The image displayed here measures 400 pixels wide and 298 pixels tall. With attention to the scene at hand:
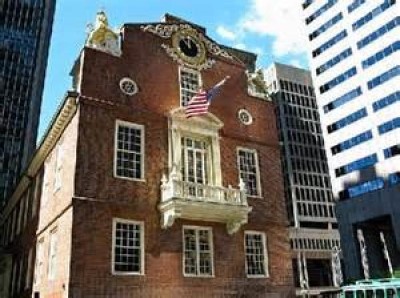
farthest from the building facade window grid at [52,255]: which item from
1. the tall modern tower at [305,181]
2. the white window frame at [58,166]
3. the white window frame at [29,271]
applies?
the tall modern tower at [305,181]

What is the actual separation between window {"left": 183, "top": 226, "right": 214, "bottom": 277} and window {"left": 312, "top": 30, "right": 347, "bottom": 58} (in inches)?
2123

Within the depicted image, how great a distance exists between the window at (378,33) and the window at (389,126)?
12.4 metres

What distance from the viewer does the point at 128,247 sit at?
58.4ft

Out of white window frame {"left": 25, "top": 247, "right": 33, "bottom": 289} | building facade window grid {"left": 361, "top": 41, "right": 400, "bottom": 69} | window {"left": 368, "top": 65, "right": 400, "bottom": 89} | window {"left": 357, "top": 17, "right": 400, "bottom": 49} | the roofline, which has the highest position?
window {"left": 357, "top": 17, "right": 400, "bottom": 49}

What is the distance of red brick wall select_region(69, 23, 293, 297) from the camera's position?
675 inches

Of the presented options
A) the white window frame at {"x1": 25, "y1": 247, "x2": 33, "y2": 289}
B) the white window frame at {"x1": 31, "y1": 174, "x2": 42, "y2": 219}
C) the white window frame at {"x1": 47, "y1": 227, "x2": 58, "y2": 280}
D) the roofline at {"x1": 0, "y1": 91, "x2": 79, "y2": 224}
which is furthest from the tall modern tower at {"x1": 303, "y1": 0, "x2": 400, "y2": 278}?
the white window frame at {"x1": 47, "y1": 227, "x2": 58, "y2": 280}

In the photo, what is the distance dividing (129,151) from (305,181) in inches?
3378

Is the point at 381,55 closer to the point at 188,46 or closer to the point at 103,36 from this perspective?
the point at 188,46

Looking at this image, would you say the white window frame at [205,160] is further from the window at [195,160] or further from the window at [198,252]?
the window at [198,252]

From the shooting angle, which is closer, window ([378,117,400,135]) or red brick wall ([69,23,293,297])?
red brick wall ([69,23,293,297])

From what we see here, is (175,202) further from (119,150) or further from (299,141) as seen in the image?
(299,141)

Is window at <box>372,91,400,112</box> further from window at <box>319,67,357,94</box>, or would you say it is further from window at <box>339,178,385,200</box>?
window at <box>339,178,385,200</box>

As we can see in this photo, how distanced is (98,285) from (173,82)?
34.7 feet

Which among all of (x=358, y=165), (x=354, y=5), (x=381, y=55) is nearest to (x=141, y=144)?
(x=358, y=165)
